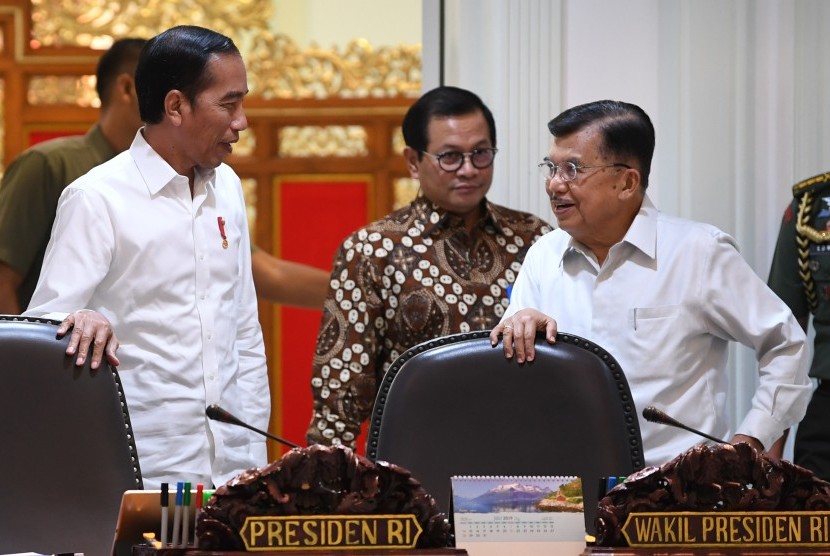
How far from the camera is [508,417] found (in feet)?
6.25

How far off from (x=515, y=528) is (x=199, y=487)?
0.32 m

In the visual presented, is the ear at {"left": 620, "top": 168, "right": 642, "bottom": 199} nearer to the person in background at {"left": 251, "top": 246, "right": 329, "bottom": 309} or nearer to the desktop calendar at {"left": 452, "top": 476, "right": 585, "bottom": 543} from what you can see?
the desktop calendar at {"left": 452, "top": 476, "right": 585, "bottom": 543}

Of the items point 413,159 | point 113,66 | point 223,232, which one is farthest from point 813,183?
point 113,66

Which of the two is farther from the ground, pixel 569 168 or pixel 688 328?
pixel 569 168

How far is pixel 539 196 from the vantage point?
294 centimetres

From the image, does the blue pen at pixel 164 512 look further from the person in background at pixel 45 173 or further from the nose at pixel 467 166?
the person in background at pixel 45 173

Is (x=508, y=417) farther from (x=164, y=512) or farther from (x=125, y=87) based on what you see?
(x=125, y=87)

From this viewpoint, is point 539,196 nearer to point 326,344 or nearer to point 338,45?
point 326,344

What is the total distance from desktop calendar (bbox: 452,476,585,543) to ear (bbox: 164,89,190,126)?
1.09m

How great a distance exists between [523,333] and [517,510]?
60 cm

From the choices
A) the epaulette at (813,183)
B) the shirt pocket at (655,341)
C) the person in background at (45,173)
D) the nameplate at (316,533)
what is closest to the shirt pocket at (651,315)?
the shirt pocket at (655,341)

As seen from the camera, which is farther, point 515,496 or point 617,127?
point 617,127

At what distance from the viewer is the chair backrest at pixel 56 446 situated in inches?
69.6

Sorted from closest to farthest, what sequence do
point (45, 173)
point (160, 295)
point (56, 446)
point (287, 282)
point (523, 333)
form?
point (56, 446)
point (523, 333)
point (160, 295)
point (45, 173)
point (287, 282)
